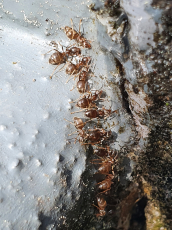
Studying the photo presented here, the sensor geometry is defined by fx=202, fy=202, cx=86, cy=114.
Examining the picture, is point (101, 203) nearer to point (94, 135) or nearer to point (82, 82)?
point (94, 135)

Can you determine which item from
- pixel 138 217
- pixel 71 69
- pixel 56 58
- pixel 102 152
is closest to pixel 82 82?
pixel 71 69

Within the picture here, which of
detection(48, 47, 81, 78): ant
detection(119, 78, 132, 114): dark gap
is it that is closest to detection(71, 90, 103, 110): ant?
detection(119, 78, 132, 114): dark gap

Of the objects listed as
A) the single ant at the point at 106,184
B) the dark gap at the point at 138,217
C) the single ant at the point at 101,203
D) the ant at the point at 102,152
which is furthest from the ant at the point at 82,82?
the dark gap at the point at 138,217

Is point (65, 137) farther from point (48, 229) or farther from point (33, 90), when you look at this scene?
point (48, 229)

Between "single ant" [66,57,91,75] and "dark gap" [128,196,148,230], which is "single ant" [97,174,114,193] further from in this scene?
"single ant" [66,57,91,75]

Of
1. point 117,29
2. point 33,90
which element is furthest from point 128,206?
point 117,29

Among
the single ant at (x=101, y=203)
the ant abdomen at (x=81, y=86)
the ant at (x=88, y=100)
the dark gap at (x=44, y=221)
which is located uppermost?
the ant abdomen at (x=81, y=86)

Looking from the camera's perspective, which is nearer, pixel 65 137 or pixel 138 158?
pixel 65 137

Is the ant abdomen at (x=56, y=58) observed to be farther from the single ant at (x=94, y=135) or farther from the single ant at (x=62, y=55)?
the single ant at (x=94, y=135)
